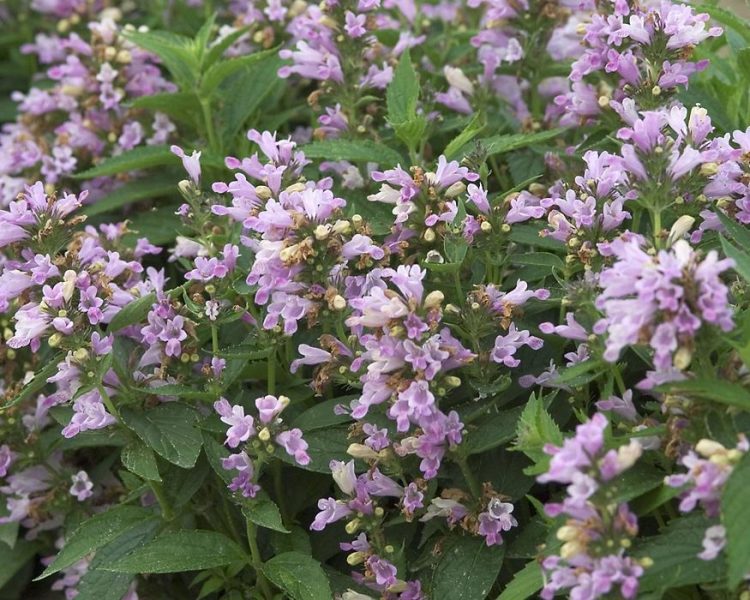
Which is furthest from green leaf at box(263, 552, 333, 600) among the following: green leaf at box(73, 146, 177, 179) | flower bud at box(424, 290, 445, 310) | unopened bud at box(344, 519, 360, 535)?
green leaf at box(73, 146, 177, 179)

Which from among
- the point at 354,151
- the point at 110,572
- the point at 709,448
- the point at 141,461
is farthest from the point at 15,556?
the point at 709,448

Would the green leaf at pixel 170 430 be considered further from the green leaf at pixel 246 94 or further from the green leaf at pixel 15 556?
the green leaf at pixel 246 94

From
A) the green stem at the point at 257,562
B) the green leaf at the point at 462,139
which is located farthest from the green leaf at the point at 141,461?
the green leaf at the point at 462,139

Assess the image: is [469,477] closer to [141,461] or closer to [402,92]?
[141,461]

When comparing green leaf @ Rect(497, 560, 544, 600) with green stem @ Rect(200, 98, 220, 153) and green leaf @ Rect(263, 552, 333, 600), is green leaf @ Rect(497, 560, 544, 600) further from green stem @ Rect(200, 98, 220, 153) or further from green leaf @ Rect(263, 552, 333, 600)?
green stem @ Rect(200, 98, 220, 153)

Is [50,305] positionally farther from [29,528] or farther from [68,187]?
[68,187]
